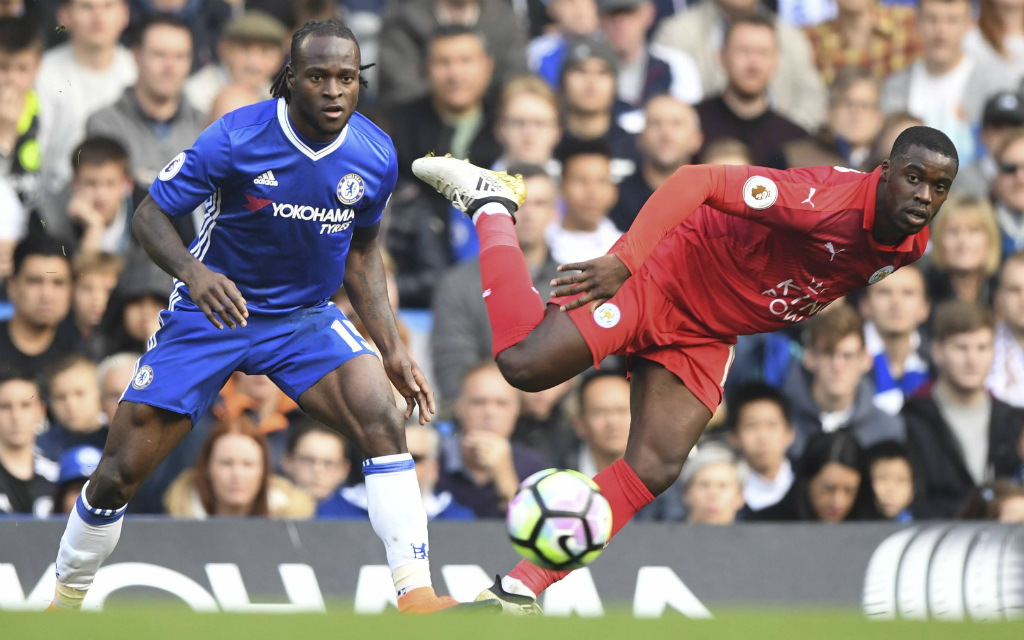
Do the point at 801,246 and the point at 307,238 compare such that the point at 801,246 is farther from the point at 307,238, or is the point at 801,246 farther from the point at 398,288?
the point at 398,288

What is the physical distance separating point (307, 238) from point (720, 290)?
1850mm

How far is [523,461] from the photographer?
25.4ft

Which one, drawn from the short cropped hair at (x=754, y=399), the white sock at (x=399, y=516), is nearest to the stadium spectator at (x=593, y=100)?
the short cropped hair at (x=754, y=399)

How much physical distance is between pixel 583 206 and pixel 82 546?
13.8 ft

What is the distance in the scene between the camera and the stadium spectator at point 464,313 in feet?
26.9

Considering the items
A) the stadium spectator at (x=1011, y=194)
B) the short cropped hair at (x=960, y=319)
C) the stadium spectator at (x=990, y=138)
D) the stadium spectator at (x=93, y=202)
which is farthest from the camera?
the stadium spectator at (x=990, y=138)

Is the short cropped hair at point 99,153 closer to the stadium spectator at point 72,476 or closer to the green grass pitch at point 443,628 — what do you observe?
the stadium spectator at point 72,476

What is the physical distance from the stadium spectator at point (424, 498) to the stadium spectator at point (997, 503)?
3.07m

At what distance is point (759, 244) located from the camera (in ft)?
19.0

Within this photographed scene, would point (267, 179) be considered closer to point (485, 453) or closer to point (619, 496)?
point (619, 496)

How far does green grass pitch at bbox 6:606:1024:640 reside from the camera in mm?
3641

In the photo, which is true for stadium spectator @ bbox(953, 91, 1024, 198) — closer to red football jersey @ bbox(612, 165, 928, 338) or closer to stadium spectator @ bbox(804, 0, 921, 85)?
stadium spectator @ bbox(804, 0, 921, 85)

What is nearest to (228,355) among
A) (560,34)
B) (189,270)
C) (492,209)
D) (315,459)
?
(189,270)

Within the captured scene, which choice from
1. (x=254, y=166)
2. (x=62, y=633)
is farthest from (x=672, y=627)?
(x=254, y=166)
